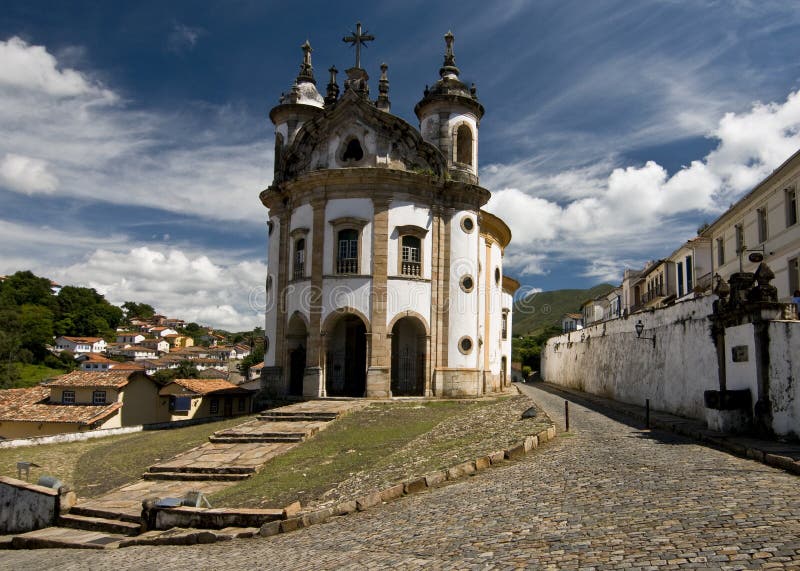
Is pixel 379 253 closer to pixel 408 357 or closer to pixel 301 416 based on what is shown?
pixel 408 357

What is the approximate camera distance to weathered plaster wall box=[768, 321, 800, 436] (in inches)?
417

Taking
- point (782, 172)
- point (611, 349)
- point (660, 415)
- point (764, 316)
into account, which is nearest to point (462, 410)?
point (660, 415)

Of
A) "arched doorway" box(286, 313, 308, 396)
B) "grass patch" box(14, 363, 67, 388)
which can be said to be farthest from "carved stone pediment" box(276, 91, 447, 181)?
"grass patch" box(14, 363, 67, 388)

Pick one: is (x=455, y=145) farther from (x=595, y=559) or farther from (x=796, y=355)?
(x=595, y=559)

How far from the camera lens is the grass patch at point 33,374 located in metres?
65.4

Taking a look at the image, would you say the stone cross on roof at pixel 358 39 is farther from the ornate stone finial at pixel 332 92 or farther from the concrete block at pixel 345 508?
the concrete block at pixel 345 508

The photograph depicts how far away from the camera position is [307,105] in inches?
1017

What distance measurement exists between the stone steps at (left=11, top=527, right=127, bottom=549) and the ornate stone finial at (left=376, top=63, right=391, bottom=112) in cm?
1896

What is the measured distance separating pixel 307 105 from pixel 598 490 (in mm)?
21605

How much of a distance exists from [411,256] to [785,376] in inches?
536

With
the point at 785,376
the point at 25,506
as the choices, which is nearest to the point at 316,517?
the point at 25,506

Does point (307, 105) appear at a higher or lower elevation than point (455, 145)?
higher

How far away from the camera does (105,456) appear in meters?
16.1

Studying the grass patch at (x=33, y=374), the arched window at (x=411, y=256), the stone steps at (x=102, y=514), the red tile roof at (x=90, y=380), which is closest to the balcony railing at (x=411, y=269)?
the arched window at (x=411, y=256)
